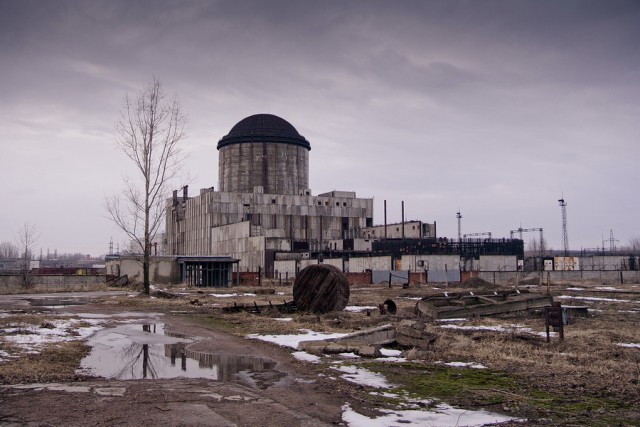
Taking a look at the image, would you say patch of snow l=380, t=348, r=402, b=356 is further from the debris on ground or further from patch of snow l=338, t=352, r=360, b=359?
the debris on ground

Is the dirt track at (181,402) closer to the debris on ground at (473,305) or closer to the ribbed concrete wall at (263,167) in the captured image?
the debris on ground at (473,305)

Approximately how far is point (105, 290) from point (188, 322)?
2638 cm

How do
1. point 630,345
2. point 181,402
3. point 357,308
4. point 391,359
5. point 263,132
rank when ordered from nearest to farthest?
point 181,402, point 391,359, point 630,345, point 357,308, point 263,132

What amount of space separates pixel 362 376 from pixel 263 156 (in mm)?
79161

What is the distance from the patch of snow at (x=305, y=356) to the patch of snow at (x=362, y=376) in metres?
1.00

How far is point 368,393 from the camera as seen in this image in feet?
29.0

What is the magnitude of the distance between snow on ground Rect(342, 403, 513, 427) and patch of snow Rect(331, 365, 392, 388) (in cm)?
164

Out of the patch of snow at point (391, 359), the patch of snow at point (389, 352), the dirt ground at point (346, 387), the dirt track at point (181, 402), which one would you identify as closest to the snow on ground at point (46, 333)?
the dirt ground at point (346, 387)

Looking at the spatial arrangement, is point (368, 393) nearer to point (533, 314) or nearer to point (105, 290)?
point (533, 314)

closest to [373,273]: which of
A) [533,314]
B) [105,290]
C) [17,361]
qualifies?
[105,290]

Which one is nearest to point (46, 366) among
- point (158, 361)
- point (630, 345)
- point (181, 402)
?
point (158, 361)

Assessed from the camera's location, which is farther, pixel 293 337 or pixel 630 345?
pixel 293 337

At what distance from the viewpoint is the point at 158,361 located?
12.1 meters

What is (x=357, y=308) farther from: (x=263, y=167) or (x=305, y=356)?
(x=263, y=167)
